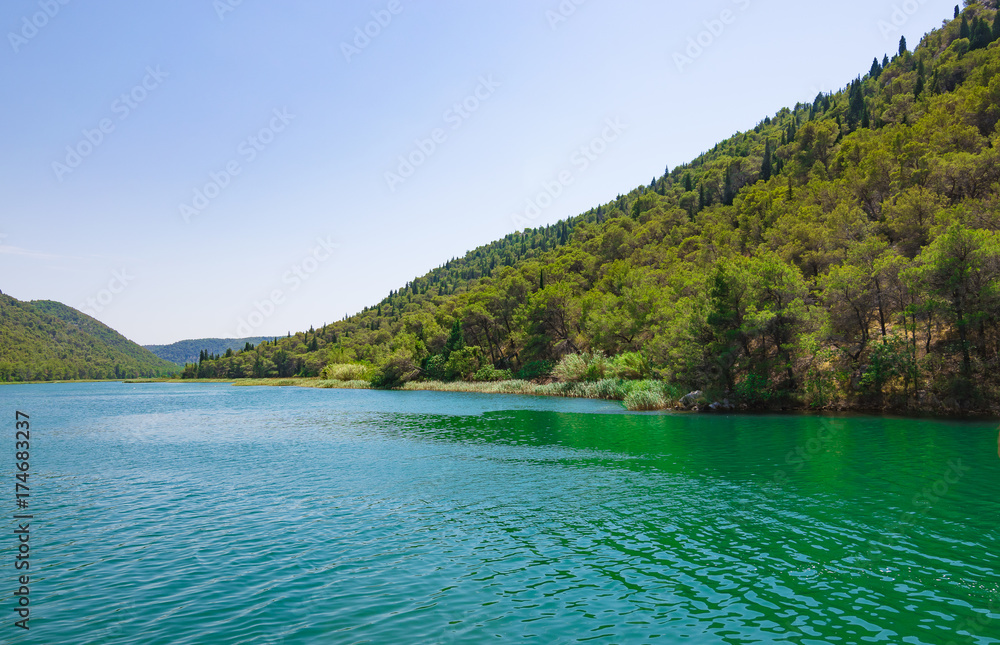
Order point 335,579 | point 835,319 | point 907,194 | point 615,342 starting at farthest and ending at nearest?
point 615,342 < point 907,194 < point 835,319 < point 335,579

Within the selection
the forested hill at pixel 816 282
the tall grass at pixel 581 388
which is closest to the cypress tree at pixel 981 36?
the forested hill at pixel 816 282

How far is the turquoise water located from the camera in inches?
408

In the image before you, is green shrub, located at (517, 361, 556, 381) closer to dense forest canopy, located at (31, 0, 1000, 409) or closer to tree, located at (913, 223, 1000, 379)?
dense forest canopy, located at (31, 0, 1000, 409)

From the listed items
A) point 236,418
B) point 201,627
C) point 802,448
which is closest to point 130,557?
point 201,627

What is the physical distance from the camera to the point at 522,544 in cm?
1533

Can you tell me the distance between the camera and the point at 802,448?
30.2 metres

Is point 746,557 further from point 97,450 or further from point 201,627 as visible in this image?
point 97,450

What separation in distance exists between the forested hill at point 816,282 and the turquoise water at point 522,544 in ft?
49.8

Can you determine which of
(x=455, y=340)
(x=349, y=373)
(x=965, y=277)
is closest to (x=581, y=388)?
(x=965, y=277)

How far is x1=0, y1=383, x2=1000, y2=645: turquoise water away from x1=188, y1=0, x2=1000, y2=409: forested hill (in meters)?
15.2

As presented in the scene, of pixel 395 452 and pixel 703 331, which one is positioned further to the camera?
pixel 703 331

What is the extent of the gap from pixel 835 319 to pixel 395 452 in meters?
43.2

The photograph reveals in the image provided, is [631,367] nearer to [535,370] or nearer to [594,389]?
[594,389]

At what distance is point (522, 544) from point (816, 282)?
187 ft
